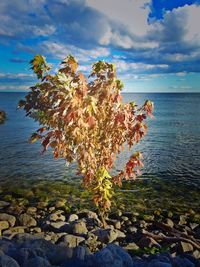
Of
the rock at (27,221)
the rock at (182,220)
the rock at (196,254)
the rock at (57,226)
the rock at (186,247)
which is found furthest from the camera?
the rock at (182,220)

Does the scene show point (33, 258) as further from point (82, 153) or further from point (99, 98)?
point (99, 98)

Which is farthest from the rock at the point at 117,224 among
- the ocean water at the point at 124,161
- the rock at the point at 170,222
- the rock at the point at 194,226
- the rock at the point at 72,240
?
the ocean water at the point at 124,161

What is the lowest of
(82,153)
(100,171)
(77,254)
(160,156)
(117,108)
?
(160,156)

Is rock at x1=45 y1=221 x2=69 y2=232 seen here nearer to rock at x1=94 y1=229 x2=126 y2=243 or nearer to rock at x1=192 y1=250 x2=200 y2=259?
rock at x1=94 y1=229 x2=126 y2=243

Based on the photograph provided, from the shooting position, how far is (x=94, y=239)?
32.3 feet

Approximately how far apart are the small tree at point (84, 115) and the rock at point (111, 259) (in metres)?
2.31

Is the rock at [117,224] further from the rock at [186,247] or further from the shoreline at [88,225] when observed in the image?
the rock at [186,247]

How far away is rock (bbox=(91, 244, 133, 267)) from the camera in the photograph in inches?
268

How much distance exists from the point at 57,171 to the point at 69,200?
24.2ft

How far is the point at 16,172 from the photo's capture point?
23.6 metres

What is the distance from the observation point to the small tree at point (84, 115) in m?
7.12

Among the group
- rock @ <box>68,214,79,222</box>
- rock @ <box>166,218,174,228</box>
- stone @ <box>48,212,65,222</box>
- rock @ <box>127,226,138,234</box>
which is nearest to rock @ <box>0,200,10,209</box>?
stone @ <box>48,212,65,222</box>

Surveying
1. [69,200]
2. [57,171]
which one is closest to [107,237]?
[69,200]

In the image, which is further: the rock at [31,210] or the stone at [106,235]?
the rock at [31,210]
